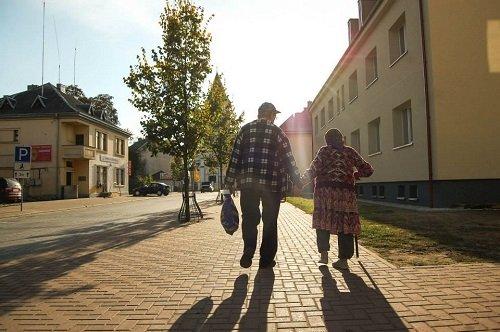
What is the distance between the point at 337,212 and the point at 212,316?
240cm

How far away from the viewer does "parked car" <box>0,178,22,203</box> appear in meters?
26.9

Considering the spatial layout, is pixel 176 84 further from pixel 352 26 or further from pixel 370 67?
pixel 352 26

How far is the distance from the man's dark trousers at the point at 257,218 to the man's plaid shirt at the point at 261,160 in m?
0.10

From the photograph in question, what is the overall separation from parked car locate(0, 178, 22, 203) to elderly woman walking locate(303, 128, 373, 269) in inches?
1060

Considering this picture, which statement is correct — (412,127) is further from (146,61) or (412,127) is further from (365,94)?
(146,61)

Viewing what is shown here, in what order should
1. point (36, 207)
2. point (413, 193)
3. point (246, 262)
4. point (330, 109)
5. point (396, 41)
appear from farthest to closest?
1. point (330, 109)
2. point (36, 207)
3. point (396, 41)
4. point (413, 193)
5. point (246, 262)

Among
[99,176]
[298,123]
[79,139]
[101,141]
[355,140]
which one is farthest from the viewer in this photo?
[298,123]

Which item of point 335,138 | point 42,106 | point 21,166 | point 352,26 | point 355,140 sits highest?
point 352,26

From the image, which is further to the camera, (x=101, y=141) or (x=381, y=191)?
(x=101, y=141)

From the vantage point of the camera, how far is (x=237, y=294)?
13.9 ft

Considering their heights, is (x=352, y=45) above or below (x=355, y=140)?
above

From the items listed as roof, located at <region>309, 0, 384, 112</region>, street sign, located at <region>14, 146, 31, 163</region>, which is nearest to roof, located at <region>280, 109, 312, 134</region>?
roof, located at <region>309, 0, 384, 112</region>

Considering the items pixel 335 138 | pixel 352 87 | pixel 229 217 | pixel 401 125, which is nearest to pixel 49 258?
pixel 229 217

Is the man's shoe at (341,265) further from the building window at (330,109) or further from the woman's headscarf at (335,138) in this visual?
the building window at (330,109)
